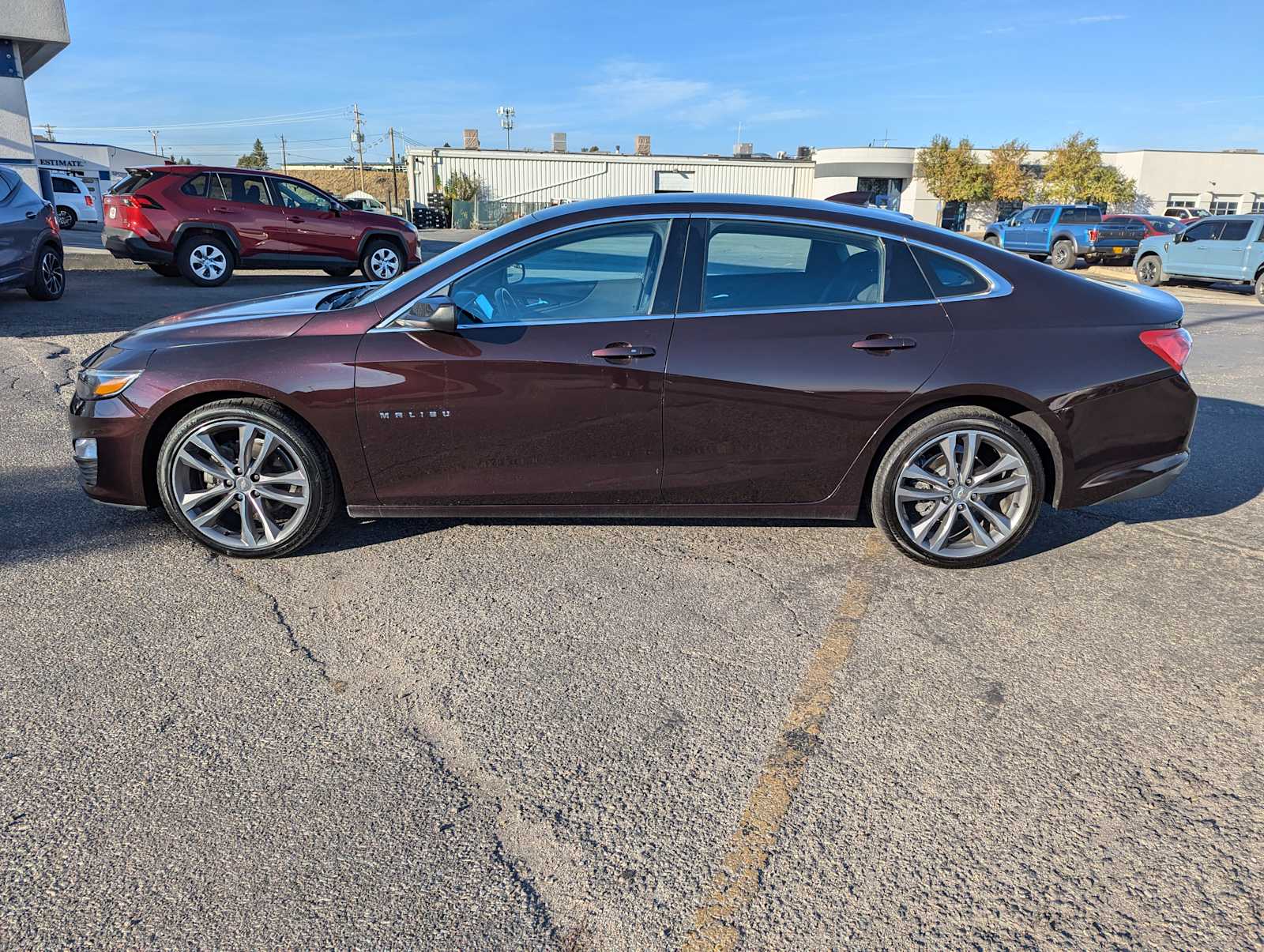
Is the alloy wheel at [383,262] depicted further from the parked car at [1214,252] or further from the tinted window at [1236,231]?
the tinted window at [1236,231]

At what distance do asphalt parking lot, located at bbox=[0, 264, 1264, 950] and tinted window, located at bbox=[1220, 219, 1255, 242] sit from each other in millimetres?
16962

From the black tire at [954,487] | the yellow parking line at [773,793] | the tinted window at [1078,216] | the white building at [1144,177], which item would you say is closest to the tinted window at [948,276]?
the black tire at [954,487]

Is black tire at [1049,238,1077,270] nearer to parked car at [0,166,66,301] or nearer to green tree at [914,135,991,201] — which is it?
parked car at [0,166,66,301]

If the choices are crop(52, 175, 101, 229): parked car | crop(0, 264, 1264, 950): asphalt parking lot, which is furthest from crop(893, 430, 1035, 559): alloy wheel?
crop(52, 175, 101, 229): parked car

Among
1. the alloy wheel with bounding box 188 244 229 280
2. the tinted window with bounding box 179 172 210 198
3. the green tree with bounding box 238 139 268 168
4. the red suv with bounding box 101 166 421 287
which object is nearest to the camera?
the red suv with bounding box 101 166 421 287

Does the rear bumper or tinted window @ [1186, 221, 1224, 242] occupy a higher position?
tinted window @ [1186, 221, 1224, 242]

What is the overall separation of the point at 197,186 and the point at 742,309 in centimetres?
1237

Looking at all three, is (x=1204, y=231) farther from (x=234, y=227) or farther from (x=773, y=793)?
(x=773, y=793)

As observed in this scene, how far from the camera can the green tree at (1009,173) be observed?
57312 mm

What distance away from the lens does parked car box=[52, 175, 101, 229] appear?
3269cm

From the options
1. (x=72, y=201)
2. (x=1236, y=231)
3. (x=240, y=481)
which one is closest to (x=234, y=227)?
(x=240, y=481)

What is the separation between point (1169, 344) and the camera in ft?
13.2

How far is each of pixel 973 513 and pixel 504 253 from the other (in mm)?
2441

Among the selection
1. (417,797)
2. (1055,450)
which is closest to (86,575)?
(417,797)
